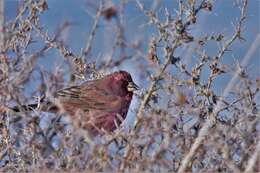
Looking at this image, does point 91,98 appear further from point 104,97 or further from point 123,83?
point 123,83

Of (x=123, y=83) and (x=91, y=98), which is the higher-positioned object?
(x=123, y=83)

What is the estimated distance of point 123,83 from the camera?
5250mm

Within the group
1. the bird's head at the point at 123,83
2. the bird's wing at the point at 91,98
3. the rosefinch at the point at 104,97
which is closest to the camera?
the rosefinch at the point at 104,97

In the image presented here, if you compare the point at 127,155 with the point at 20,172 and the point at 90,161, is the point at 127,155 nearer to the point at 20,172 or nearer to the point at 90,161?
the point at 90,161

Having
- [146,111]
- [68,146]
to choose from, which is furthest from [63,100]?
[68,146]

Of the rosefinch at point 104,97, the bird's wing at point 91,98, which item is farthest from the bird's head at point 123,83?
the bird's wing at point 91,98

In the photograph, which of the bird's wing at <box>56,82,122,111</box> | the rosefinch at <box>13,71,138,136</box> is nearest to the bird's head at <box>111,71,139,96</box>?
the rosefinch at <box>13,71,138,136</box>

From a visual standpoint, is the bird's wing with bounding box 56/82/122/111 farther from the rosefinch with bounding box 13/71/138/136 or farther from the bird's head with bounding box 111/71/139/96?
the bird's head with bounding box 111/71/139/96

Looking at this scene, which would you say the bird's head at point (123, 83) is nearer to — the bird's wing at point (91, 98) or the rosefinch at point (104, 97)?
the rosefinch at point (104, 97)

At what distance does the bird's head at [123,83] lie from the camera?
517cm

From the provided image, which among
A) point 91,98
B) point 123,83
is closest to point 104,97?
point 91,98

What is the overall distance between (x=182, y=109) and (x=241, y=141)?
48 centimetres

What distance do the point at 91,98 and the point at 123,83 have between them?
1.17 feet

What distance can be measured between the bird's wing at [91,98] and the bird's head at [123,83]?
5.0 inches
